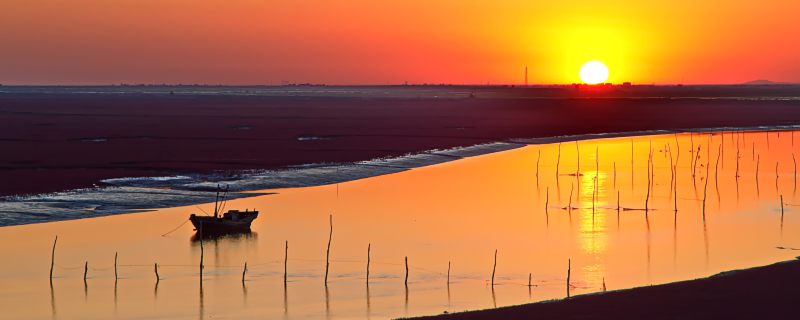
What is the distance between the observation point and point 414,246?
2483 centimetres

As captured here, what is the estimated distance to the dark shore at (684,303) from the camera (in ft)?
52.9

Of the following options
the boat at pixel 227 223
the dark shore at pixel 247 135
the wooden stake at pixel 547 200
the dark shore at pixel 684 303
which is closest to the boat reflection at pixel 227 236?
the boat at pixel 227 223

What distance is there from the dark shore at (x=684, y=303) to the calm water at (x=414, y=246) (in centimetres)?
140

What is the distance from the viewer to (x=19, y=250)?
938 inches

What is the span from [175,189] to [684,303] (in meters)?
21.9

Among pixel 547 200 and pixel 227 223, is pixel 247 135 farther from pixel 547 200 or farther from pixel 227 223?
pixel 227 223

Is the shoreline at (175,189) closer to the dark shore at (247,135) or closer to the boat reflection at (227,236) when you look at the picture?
the dark shore at (247,135)

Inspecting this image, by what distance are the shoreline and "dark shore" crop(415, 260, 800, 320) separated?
16.2 metres

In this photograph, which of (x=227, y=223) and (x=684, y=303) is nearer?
(x=684, y=303)

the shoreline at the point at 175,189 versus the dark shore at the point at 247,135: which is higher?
the dark shore at the point at 247,135

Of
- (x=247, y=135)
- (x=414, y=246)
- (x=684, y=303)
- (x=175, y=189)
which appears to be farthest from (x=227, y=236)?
(x=247, y=135)

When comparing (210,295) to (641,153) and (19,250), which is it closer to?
(19,250)

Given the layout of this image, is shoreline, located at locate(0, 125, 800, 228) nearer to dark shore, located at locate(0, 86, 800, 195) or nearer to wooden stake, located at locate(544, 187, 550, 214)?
dark shore, located at locate(0, 86, 800, 195)

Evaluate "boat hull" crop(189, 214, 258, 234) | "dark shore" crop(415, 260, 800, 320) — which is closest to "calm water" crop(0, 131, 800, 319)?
"boat hull" crop(189, 214, 258, 234)
